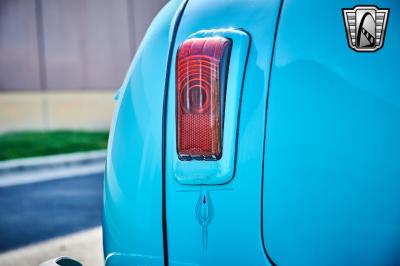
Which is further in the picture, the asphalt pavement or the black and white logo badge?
the asphalt pavement

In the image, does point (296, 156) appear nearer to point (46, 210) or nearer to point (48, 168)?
point (46, 210)

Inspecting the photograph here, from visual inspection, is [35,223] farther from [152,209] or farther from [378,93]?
[378,93]

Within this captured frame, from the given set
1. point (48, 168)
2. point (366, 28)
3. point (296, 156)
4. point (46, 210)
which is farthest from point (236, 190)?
point (48, 168)

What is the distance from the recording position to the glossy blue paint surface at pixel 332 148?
163cm

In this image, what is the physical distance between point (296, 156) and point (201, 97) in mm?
326

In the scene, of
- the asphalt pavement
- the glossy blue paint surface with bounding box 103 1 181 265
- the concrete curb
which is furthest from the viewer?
the concrete curb

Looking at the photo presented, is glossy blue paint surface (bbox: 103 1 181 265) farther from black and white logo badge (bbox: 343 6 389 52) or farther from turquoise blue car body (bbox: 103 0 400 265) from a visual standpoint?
black and white logo badge (bbox: 343 6 389 52)

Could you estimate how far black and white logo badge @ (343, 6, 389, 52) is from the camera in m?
1.64

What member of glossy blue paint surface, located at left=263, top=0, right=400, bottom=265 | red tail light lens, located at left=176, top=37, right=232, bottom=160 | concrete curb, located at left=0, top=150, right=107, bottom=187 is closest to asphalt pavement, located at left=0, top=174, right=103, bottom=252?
concrete curb, located at left=0, top=150, right=107, bottom=187

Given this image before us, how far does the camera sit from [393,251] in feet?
5.39

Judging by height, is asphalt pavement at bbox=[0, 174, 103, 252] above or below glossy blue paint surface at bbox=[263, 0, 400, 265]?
below

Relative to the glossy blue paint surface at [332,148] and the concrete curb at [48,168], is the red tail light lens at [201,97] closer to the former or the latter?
the glossy blue paint surface at [332,148]

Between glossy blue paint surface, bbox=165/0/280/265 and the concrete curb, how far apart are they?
23.6 ft

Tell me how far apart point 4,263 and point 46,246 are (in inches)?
19.0
